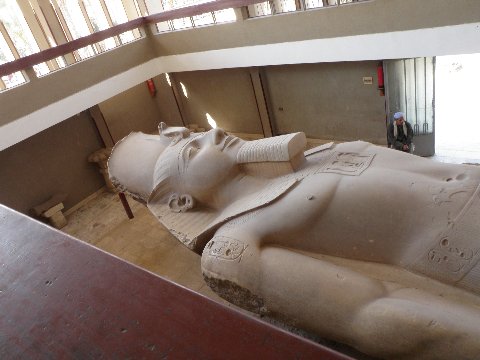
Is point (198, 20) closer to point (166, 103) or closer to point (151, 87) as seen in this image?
point (151, 87)

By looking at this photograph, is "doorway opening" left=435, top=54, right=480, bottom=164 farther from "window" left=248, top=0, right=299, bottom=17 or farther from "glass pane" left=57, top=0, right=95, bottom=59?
"glass pane" left=57, top=0, right=95, bottom=59

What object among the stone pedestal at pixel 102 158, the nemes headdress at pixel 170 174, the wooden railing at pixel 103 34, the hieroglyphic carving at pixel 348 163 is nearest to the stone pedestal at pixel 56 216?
the stone pedestal at pixel 102 158

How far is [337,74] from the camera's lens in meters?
6.49

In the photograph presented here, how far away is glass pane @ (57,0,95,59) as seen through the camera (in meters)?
9.14

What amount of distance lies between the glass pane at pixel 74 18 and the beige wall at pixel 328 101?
182 inches

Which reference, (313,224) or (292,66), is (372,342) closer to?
(313,224)

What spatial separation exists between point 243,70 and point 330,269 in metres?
5.82

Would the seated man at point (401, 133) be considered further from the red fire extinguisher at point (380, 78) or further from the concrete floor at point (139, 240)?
the concrete floor at point (139, 240)

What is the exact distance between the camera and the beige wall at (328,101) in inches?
249

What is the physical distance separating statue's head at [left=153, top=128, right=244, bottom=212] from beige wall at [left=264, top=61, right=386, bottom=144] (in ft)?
12.0

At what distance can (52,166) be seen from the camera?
7.04 m

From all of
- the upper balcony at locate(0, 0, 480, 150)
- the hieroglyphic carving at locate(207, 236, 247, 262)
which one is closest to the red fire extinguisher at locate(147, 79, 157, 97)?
the upper balcony at locate(0, 0, 480, 150)

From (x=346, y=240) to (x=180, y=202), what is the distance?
1.52 meters

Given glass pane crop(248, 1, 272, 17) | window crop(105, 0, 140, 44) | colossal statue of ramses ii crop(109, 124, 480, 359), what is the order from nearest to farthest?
1. colossal statue of ramses ii crop(109, 124, 480, 359)
2. glass pane crop(248, 1, 272, 17)
3. window crop(105, 0, 140, 44)
